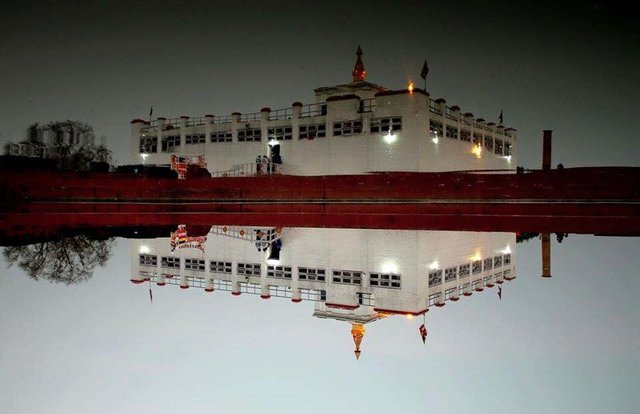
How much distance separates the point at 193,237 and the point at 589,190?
15.2m

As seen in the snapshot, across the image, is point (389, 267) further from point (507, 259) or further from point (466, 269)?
point (507, 259)

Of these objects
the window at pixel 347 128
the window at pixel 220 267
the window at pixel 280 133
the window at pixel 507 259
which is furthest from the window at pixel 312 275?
the window at pixel 280 133

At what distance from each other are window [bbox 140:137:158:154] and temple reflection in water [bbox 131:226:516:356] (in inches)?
738

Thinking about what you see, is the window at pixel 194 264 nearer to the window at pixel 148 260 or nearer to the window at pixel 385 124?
the window at pixel 148 260

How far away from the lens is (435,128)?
3428 cm

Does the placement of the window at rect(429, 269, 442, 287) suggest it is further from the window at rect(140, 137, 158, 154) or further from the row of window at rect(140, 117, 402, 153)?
the window at rect(140, 137, 158, 154)

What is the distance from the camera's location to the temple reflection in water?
1880 centimetres

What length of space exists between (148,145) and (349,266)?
33998 millimetres

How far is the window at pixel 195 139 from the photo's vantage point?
42656 mm

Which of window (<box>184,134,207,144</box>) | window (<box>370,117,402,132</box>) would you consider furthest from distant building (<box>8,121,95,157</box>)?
window (<box>370,117,402,132</box>)

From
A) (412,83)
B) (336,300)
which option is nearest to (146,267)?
(336,300)

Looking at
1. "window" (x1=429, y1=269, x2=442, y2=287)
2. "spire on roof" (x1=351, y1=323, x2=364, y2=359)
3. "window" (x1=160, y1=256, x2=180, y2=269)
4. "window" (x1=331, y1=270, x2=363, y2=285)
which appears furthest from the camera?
"window" (x1=160, y1=256, x2=180, y2=269)

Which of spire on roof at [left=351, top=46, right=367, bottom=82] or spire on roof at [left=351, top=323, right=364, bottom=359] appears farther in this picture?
spire on roof at [left=351, top=46, right=367, bottom=82]

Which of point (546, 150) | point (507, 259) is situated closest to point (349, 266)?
point (507, 259)
